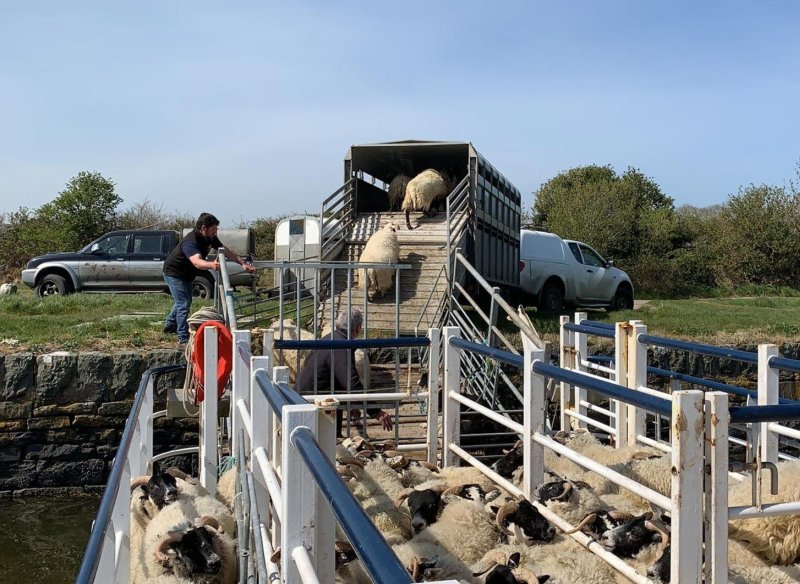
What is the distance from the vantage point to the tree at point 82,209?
29047mm

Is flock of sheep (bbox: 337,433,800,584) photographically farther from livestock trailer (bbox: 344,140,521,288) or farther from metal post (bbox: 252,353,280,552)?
livestock trailer (bbox: 344,140,521,288)

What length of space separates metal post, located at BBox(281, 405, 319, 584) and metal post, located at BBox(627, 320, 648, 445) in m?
4.40

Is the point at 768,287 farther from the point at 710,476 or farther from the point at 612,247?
the point at 710,476

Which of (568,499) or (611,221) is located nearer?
(568,499)

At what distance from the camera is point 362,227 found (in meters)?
14.7

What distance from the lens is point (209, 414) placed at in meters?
6.00

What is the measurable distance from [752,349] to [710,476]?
12326 mm

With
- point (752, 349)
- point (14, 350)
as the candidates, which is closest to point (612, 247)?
point (752, 349)

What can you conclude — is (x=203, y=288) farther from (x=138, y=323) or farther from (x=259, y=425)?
(x=259, y=425)

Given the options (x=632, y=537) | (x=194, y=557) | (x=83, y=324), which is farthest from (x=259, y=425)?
(x=83, y=324)

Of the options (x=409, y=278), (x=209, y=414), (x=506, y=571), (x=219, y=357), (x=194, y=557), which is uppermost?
(x=409, y=278)

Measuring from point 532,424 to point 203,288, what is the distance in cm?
1424

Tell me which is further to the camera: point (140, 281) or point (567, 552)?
point (140, 281)

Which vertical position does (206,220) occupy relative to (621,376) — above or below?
above
